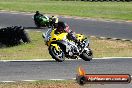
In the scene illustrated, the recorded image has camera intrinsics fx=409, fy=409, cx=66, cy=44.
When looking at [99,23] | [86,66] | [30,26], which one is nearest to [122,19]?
[99,23]

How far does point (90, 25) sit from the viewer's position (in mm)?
33094

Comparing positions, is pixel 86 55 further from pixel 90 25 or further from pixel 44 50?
pixel 90 25

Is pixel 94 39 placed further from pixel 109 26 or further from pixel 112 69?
pixel 112 69

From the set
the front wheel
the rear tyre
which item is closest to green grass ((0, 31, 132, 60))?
the rear tyre

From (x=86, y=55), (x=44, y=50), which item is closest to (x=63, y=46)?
(x=86, y=55)

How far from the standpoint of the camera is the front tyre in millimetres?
16288

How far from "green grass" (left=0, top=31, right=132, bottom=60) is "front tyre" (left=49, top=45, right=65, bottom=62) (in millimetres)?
2738

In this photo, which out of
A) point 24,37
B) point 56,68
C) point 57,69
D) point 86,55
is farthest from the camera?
point 24,37

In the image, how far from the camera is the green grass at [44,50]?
20250mm

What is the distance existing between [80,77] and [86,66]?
10.2 meters

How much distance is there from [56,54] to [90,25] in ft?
55.1

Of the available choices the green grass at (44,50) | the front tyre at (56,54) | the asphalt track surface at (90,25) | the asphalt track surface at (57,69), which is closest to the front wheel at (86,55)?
the asphalt track surface at (57,69)

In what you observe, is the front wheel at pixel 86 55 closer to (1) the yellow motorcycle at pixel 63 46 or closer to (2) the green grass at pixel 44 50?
(1) the yellow motorcycle at pixel 63 46

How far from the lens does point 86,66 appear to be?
1702 centimetres
